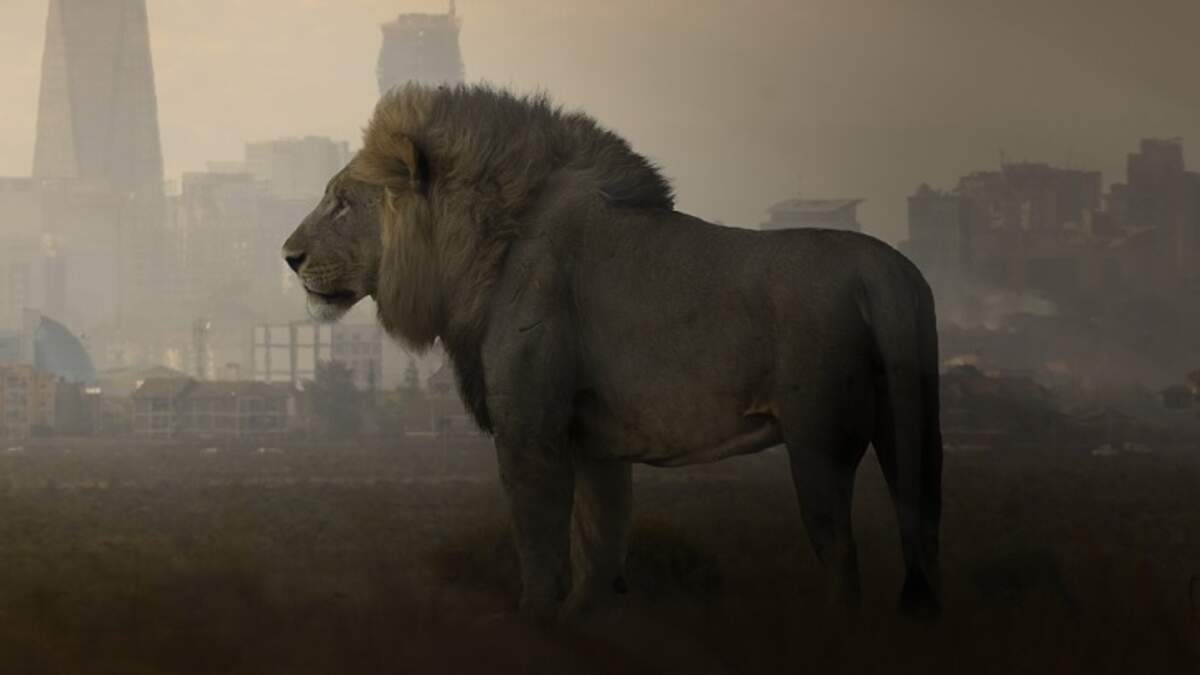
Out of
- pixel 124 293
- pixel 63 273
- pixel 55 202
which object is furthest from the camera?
pixel 55 202

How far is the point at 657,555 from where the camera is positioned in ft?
31.9

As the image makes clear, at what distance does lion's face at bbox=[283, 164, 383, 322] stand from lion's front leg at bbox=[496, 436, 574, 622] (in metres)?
1.14

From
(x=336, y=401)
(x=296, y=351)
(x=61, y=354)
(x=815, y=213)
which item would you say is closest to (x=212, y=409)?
(x=296, y=351)

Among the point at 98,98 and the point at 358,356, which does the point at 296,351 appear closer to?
the point at 358,356

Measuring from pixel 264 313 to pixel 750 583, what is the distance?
119 ft

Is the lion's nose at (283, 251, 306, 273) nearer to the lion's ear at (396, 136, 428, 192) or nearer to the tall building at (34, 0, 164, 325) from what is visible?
the lion's ear at (396, 136, 428, 192)

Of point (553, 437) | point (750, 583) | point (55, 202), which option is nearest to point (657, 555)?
point (750, 583)

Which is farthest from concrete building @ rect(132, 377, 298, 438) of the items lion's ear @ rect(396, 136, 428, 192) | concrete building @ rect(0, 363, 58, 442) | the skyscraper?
the skyscraper

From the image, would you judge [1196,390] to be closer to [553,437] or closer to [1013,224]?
[1013,224]

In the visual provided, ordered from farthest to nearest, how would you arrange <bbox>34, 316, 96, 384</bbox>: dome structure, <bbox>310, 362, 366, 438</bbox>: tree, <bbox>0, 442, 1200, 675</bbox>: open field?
<bbox>34, 316, 96, 384</bbox>: dome structure < <bbox>310, 362, 366, 438</bbox>: tree < <bbox>0, 442, 1200, 675</bbox>: open field

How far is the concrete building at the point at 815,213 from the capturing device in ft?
37.6

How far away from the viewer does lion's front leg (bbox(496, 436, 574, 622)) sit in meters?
8.24

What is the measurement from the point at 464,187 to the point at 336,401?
97.8ft

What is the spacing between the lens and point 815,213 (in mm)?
11477
